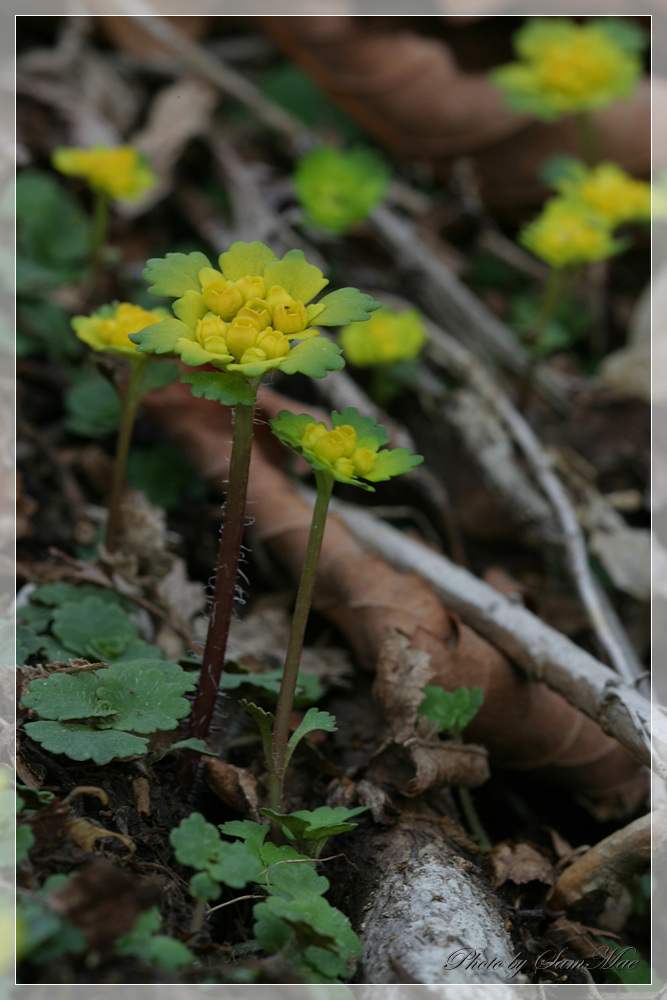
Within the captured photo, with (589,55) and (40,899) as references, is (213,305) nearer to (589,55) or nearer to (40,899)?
(40,899)

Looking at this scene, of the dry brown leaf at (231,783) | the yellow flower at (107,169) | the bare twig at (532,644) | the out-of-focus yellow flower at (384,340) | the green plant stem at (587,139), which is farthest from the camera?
the green plant stem at (587,139)

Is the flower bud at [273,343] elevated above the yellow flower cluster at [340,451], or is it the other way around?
the flower bud at [273,343]

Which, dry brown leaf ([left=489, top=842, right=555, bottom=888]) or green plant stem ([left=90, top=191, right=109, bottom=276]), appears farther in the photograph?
green plant stem ([left=90, top=191, right=109, bottom=276])

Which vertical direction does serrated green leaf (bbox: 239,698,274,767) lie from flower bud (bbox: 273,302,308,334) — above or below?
below

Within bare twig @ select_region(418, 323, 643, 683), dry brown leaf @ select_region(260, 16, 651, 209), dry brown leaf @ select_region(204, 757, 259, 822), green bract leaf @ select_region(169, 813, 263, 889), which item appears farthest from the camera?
dry brown leaf @ select_region(260, 16, 651, 209)

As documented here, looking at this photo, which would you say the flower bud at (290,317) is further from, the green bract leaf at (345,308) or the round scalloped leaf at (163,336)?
the round scalloped leaf at (163,336)

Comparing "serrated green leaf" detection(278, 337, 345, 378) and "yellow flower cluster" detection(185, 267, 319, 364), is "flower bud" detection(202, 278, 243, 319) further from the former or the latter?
"serrated green leaf" detection(278, 337, 345, 378)

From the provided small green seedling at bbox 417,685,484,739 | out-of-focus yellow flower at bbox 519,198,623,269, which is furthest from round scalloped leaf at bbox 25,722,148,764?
out-of-focus yellow flower at bbox 519,198,623,269

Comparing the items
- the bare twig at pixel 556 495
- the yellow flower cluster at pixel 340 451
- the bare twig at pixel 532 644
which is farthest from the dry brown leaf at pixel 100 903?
the bare twig at pixel 556 495

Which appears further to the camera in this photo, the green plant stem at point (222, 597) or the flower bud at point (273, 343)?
the green plant stem at point (222, 597)
